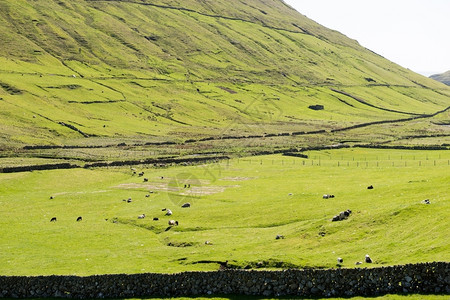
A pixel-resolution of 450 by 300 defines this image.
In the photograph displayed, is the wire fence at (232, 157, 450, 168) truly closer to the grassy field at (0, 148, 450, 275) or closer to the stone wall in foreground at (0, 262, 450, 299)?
the grassy field at (0, 148, 450, 275)

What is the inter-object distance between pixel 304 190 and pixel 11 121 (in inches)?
5339

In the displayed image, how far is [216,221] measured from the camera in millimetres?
65312

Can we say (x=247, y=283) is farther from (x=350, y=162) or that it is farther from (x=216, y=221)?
(x=350, y=162)

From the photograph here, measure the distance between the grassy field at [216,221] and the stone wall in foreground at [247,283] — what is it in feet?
7.03

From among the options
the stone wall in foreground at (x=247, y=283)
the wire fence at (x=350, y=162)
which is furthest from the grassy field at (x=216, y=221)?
the wire fence at (x=350, y=162)

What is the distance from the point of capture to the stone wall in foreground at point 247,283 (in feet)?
111

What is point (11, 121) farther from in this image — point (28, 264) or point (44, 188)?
point (28, 264)

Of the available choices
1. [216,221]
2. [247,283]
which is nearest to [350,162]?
[216,221]

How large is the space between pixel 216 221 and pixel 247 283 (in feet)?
89.5

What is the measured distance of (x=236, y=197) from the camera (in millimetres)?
85188

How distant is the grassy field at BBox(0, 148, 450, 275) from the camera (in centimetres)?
4291

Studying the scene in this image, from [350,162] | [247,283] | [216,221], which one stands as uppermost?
[247,283]

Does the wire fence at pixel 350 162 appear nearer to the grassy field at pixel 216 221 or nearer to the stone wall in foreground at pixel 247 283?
the grassy field at pixel 216 221

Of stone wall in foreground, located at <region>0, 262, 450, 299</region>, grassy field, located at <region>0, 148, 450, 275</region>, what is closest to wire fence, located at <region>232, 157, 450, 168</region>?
grassy field, located at <region>0, 148, 450, 275</region>
